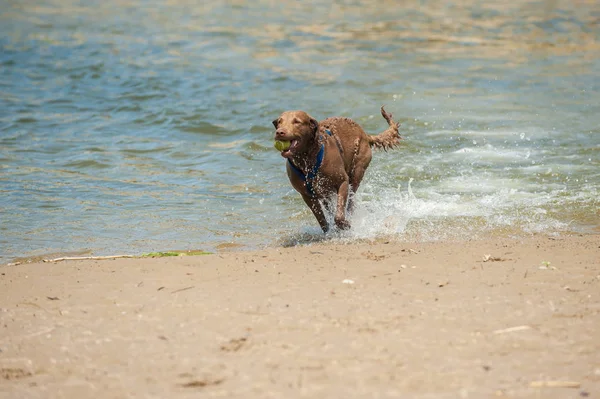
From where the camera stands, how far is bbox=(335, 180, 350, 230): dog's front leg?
26.6ft

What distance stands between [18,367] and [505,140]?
9203 millimetres

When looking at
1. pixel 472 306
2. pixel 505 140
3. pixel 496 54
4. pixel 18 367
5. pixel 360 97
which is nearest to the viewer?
pixel 18 367

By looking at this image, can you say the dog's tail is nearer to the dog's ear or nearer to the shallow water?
the shallow water

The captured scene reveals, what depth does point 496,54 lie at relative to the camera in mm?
20047

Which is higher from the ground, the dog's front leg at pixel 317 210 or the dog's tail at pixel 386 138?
the dog's tail at pixel 386 138

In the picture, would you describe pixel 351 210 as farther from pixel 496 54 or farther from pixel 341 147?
pixel 496 54

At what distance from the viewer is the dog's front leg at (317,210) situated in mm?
8164

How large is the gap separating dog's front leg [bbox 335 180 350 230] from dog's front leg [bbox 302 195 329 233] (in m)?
0.19

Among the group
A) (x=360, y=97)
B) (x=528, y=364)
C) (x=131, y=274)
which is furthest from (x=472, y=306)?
(x=360, y=97)

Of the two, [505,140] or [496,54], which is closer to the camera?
[505,140]

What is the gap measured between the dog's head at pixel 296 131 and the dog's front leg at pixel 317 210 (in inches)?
20.8

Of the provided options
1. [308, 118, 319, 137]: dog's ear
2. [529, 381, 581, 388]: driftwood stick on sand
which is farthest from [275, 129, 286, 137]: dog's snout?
[529, 381, 581, 388]: driftwood stick on sand

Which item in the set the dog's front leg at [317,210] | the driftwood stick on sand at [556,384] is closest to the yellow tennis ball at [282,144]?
the dog's front leg at [317,210]

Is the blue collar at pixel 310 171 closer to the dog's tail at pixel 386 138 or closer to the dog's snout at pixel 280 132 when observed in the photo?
the dog's snout at pixel 280 132
